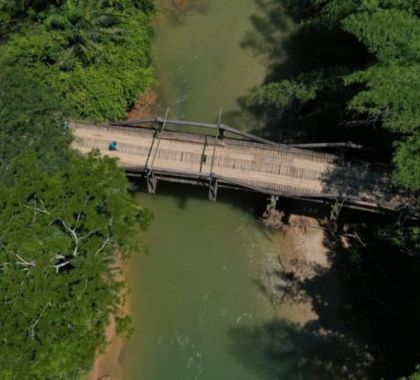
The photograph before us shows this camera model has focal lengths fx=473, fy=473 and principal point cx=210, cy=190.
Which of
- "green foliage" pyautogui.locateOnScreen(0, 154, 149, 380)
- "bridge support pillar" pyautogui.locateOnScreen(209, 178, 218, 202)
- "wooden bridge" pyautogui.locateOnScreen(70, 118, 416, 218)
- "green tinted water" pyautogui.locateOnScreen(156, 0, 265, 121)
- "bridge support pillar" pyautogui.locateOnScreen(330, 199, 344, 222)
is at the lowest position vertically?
"green foliage" pyautogui.locateOnScreen(0, 154, 149, 380)

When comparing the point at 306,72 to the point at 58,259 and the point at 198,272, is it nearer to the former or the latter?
the point at 198,272

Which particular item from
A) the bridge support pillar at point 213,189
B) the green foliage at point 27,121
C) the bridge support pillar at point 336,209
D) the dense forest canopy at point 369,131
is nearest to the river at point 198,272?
the bridge support pillar at point 213,189

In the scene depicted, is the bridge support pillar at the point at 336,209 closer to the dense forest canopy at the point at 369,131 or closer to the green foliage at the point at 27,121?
the dense forest canopy at the point at 369,131

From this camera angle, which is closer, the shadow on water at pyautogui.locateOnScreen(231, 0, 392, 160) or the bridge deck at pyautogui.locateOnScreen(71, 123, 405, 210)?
the bridge deck at pyautogui.locateOnScreen(71, 123, 405, 210)

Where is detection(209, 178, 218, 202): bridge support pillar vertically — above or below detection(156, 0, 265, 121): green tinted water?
below

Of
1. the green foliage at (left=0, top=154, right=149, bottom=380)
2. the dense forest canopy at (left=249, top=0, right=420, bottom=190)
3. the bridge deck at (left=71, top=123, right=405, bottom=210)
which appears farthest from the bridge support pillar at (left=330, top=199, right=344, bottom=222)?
the green foliage at (left=0, top=154, right=149, bottom=380)

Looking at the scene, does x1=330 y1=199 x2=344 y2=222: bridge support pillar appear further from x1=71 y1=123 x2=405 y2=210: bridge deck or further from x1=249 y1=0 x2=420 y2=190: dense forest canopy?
x1=249 y1=0 x2=420 y2=190: dense forest canopy

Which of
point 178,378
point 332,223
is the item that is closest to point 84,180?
point 178,378
